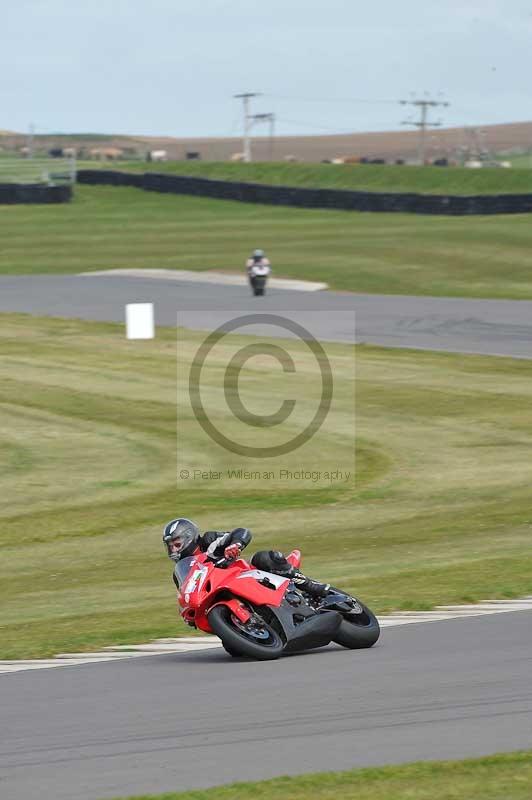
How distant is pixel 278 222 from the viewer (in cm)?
6134

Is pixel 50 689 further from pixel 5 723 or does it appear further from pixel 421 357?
pixel 421 357

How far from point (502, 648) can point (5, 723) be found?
3.03 m

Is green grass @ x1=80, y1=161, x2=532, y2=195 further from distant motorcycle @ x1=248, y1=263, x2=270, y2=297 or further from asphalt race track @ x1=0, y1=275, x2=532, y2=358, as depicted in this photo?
distant motorcycle @ x1=248, y1=263, x2=270, y2=297

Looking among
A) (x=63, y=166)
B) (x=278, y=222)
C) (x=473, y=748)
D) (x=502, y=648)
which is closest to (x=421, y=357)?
(x=502, y=648)

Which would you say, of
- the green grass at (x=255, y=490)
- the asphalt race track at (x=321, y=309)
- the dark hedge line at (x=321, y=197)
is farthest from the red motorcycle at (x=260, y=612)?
the dark hedge line at (x=321, y=197)

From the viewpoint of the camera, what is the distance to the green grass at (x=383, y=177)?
72.1 meters

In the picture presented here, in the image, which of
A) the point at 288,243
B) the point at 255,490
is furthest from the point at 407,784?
the point at 288,243

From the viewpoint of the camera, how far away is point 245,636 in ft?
28.3

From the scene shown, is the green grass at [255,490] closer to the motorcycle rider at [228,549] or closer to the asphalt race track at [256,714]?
the motorcycle rider at [228,549]

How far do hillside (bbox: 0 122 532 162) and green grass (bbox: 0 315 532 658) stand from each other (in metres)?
120

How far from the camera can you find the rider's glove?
8.65 metres

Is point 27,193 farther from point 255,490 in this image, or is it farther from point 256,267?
point 255,490

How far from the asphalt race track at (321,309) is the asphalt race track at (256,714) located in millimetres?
21522

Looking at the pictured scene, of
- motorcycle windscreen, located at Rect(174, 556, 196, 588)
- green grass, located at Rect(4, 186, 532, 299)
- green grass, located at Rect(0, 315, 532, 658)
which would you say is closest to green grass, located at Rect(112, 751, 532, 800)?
motorcycle windscreen, located at Rect(174, 556, 196, 588)
